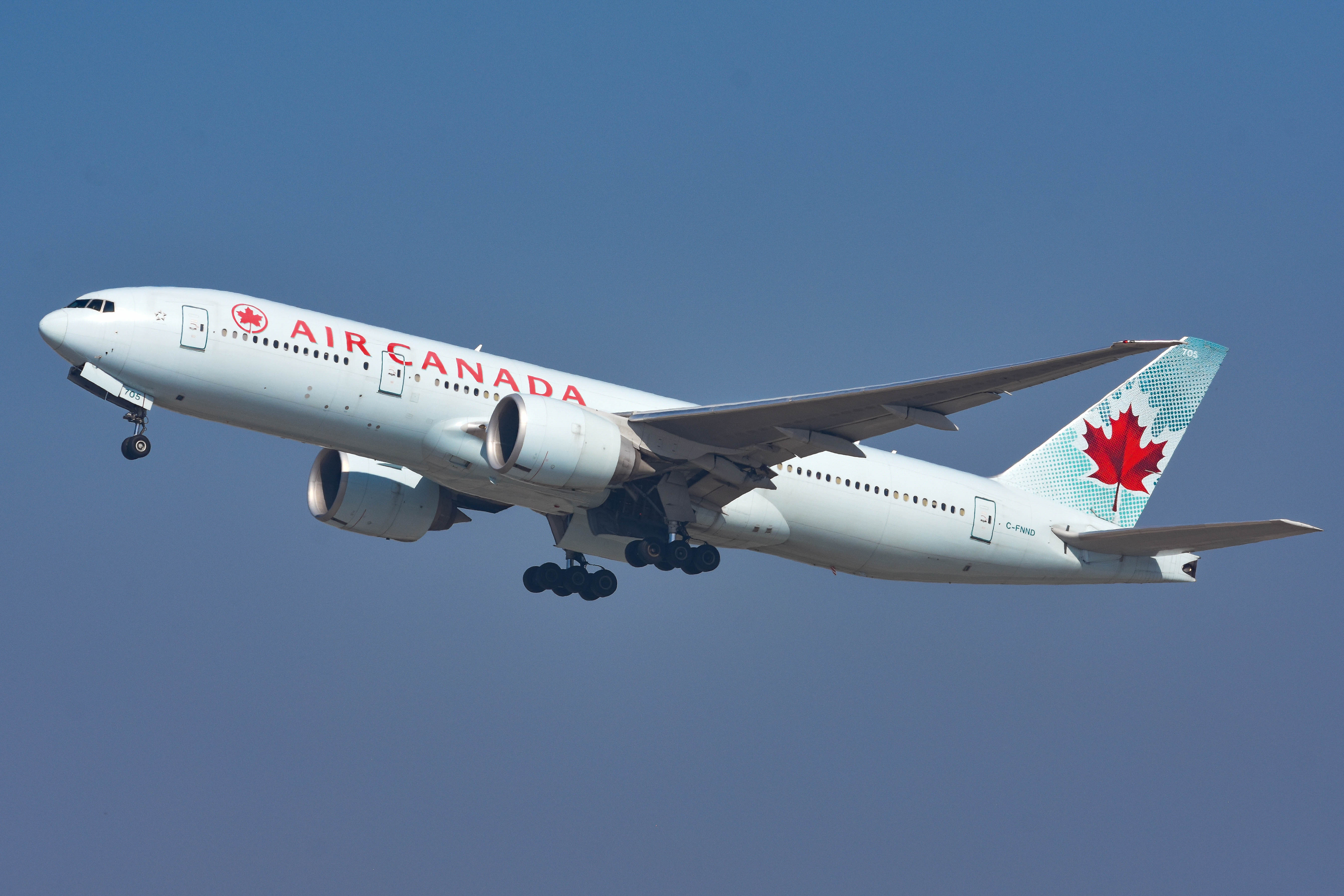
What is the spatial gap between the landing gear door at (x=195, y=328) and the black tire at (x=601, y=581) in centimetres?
1175

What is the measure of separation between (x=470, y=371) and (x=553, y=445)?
107 inches

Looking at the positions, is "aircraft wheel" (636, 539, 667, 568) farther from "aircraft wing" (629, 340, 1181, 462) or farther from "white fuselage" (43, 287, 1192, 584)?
"aircraft wing" (629, 340, 1181, 462)

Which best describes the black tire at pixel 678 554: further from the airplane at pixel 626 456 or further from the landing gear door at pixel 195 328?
the landing gear door at pixel 195 328

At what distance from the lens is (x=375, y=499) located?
3375cm

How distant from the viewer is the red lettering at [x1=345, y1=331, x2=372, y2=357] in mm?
28031

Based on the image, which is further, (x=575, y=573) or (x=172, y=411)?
(x=575, y=573)

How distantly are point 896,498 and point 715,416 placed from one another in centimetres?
580

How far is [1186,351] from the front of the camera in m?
38.2

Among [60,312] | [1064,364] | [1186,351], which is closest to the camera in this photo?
[1064,364]

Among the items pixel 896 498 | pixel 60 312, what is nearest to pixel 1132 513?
pixel 896 498

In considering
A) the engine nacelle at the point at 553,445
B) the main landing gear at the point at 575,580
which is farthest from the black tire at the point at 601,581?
the engine nacelle at the point at 553,445

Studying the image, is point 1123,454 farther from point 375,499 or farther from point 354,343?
point 354,343

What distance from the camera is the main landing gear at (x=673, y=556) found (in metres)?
31.2

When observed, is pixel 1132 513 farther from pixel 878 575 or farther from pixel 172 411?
pixel 172 411
